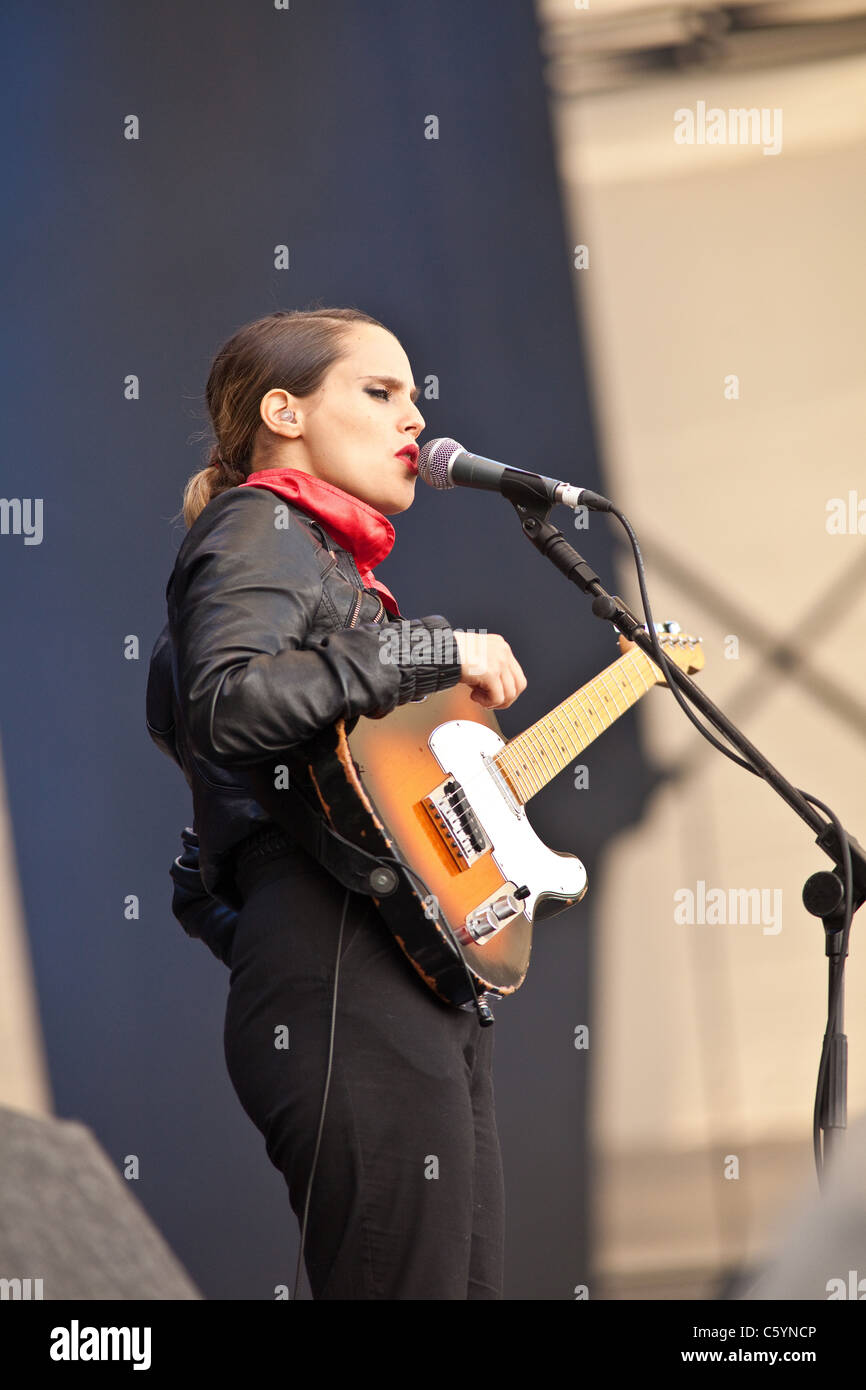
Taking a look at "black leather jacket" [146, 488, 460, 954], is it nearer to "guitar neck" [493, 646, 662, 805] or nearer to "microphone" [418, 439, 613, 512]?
"microphone" [418, 439, 613, 512]

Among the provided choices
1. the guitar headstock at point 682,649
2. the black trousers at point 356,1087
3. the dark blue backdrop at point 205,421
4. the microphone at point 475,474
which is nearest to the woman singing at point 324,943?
the black trousers at point 356,1087

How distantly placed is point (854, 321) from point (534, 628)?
1219 mm

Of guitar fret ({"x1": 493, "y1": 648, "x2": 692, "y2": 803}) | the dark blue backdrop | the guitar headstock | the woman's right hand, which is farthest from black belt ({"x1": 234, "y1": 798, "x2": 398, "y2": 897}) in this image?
the dark blue backdrop

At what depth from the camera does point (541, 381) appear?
3568 mm

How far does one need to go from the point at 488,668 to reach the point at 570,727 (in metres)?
0.52

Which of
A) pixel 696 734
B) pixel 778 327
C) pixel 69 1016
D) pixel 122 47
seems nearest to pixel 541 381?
pixel 778 327

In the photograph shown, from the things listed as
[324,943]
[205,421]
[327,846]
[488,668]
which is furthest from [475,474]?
[205,421]

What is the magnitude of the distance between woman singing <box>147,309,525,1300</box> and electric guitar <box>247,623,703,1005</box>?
58mm

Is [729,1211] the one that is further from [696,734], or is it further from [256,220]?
[256,220]

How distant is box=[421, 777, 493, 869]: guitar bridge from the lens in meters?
1.89

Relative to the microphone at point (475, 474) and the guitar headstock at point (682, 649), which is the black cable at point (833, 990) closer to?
the microphone at point (475, 474)

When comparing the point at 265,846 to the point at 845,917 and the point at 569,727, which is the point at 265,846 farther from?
the point at 845,917

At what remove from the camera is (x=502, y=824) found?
199 centimetres

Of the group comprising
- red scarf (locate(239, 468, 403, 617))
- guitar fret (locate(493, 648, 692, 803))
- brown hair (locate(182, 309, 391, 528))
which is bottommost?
guitar fret (locate(493, 648, 692, 803))
